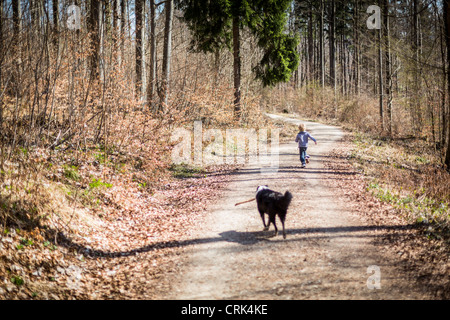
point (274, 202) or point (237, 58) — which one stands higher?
point (237, 58)

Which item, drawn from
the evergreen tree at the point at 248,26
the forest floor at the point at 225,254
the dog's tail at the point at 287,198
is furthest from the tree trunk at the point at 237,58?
the dog's tail at the point at 287,198

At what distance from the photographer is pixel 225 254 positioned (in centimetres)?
599

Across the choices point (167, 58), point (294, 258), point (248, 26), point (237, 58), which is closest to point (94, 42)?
point (167, 58)

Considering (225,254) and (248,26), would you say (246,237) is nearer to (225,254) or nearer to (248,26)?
(225,254)

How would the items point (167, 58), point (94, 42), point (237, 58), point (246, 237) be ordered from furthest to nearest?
point (237, 58) < point (167, 58) < point (94, 42) < point (246, 237)

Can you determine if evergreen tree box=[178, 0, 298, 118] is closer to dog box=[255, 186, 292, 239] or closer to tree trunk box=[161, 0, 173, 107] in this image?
tree trunk box=[161, 0, 173, 107]

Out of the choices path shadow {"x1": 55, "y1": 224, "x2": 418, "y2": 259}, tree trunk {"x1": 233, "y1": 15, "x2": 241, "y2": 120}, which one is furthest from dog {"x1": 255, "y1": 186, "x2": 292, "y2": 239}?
tree trunk {"x1": 233, "y1": 15, "x2": 241, "y2": 120}

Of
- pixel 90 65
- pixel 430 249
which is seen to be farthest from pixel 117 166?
pixel 430 249

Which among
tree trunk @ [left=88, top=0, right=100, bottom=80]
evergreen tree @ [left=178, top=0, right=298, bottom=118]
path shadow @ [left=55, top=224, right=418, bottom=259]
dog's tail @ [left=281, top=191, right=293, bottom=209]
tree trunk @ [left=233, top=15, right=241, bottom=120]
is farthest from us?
tree trunk @ [left=233, top=15, right=241, bottom=120]

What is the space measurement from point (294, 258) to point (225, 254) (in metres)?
1.22

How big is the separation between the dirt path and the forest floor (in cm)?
2

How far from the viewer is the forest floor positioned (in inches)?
188

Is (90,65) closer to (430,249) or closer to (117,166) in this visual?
(117,166)
